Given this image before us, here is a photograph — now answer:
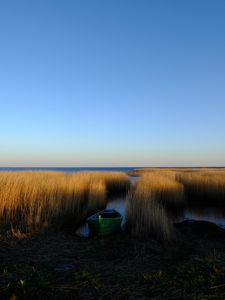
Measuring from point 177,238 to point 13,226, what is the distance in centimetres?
430

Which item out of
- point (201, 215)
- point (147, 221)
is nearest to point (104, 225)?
point (147, 221)

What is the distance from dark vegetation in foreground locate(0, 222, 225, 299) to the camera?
14.2 feet

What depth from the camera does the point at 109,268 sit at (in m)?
5.72

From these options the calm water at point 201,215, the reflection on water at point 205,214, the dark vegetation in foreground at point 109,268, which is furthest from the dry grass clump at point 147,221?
the reflection on water at point 205,214

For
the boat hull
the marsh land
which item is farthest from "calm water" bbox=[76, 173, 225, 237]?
the marsh land

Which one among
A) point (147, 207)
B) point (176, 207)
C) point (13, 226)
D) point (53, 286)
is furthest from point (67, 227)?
point (176, 207)

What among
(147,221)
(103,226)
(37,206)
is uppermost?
(37,206)

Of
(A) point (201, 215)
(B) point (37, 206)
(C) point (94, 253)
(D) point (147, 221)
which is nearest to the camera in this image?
(C) point (94, 253)

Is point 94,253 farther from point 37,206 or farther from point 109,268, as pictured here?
point 37,206

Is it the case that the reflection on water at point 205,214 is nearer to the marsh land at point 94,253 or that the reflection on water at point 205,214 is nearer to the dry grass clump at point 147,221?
the marsh land at point 94,253

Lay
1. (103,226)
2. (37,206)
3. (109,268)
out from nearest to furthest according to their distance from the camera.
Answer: (109,268)
(103,226)
(37,206)

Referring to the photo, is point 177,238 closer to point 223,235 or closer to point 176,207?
point 223,235

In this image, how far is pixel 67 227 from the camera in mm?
10188

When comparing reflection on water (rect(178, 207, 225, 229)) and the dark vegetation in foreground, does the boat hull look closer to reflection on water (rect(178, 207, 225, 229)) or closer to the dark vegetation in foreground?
the dark vegetation in foreground
